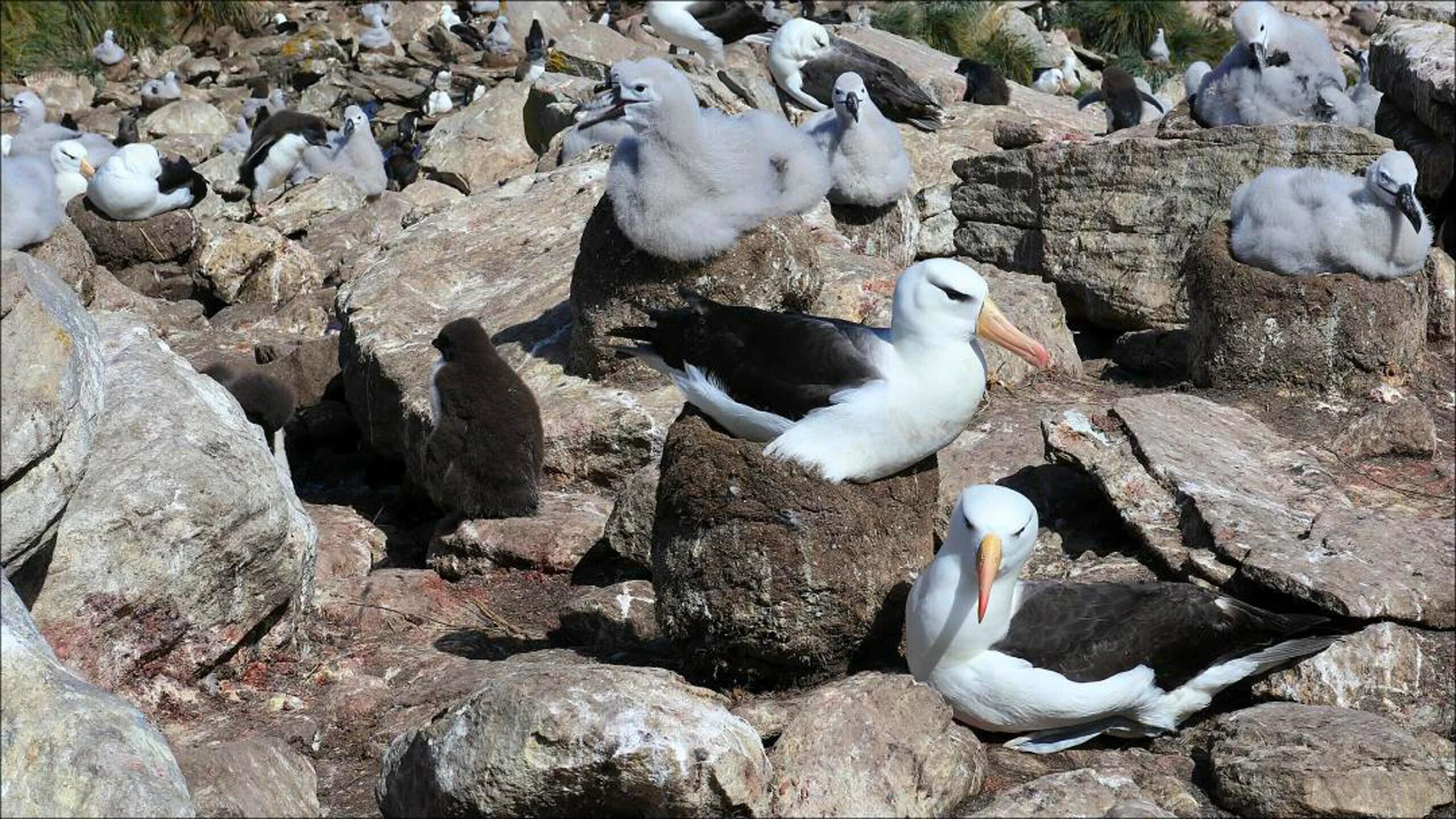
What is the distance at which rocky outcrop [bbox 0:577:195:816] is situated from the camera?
11.6 ft

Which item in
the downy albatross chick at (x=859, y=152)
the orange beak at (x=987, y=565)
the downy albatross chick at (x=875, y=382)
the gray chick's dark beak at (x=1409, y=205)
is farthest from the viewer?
the downy albatross chick at (x=859, y=152)

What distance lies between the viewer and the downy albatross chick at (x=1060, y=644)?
468 cm

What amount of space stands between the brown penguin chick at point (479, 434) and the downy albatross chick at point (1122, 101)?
869 cm

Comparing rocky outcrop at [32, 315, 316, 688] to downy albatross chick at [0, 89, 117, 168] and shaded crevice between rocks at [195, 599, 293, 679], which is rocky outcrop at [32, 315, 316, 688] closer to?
shaded crevice between rocks at [195, 599, 293, 679]

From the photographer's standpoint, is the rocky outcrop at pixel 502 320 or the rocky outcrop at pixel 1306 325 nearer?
the rocky outcrop at pixel 1306 325

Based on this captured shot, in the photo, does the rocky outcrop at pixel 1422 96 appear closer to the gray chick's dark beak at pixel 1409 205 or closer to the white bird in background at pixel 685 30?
the gray chick's dark beak at pixel 1409 205

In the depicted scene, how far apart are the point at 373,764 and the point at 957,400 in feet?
6.92

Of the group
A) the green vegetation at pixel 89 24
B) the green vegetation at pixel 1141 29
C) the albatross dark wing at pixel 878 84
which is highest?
the albatross dark wing at pixel 878 84

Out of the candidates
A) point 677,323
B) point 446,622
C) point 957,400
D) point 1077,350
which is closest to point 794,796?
point 957,400

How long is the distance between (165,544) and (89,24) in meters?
23.1

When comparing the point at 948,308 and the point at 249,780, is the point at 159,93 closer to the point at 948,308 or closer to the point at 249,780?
the point at 948,308

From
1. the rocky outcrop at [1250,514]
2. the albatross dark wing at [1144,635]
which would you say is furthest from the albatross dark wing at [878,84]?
the albatross dark wing at [1144,635]

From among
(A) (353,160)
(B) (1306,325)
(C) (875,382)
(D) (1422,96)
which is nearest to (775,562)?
(C) (875,382)

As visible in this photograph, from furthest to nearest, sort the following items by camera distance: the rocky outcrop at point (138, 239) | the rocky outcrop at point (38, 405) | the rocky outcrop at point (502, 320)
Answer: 1. the rocky outcrop at point (138, 239)
2. the rocky outcrop at point (502, 320)
3. the rocky outcrop at point (38, 405)
